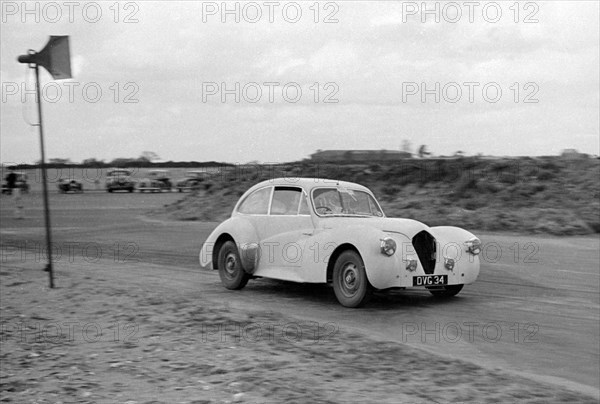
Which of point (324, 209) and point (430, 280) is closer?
point (430, 280)

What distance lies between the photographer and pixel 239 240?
11516 mm

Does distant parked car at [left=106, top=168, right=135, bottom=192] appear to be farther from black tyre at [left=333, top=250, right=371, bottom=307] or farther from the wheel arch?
black tyre at [left=333, top=250, right=371, bottom=307]

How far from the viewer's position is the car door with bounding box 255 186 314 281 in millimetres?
10688

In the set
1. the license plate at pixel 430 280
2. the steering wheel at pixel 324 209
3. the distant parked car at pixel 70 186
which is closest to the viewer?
the license plate at pixel 430 280

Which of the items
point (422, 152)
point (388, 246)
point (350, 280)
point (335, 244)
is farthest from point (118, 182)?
point (388, 246)

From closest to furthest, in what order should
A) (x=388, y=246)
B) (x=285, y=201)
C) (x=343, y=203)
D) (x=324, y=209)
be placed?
(x=388, y=246) → (x=324, y=209) → (x=343, y=203) → (x=285, y=201)

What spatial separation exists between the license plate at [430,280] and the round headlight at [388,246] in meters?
0.50

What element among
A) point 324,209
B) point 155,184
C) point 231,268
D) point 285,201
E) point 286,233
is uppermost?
point 285,201

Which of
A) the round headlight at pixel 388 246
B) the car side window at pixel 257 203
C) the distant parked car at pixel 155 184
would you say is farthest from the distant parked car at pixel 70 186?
the round headlight at pixel 388 246

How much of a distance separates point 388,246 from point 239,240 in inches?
107

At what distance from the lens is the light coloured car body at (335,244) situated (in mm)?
9641

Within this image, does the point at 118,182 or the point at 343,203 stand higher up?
the point at 343,203

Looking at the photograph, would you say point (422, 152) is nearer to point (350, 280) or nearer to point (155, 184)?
point (350, 280)

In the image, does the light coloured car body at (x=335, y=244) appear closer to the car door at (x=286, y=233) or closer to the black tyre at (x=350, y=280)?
the car door at (x=286, y=233)
